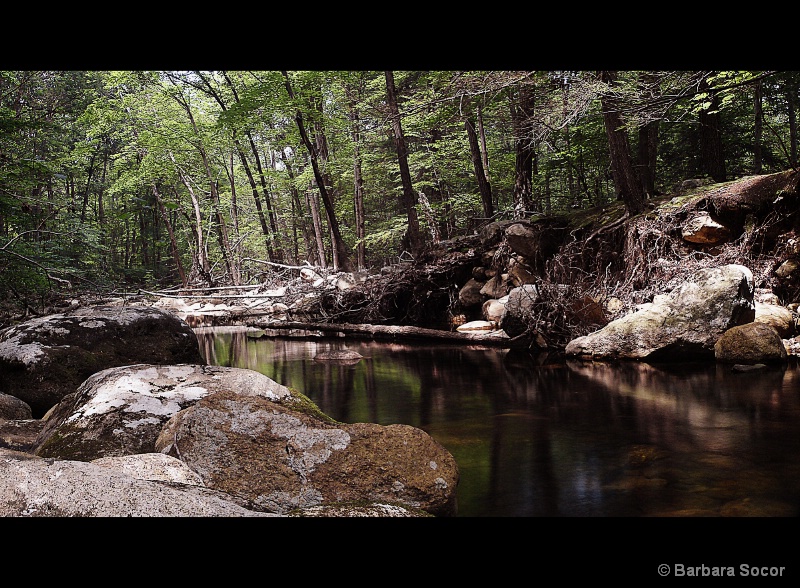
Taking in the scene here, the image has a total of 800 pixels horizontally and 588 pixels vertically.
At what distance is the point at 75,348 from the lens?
5.86 meters

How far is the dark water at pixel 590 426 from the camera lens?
3441 millimetres

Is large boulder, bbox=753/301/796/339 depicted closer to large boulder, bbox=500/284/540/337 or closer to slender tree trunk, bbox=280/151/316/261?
large boulder, bbox=500/284/540/337

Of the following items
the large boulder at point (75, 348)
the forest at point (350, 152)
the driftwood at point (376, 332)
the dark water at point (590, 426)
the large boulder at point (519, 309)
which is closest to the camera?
the dark water at point (590, 426)

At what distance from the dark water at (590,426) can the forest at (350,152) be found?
3.63m

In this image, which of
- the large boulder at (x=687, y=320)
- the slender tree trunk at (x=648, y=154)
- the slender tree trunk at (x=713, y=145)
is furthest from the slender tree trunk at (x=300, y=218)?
the large boulder at (x=687, y=320)

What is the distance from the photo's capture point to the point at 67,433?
3.70 metres

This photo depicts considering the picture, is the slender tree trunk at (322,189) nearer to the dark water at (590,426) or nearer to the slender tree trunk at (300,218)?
the dark water at (590,426)

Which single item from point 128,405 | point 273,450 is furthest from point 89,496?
point 128,405

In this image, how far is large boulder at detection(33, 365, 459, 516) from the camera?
2883 mm

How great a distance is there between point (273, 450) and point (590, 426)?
315 cm

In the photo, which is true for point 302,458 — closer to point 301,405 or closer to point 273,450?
point 273,450

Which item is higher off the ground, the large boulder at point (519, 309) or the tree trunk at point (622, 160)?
the tree trunk at point (622, 160)
